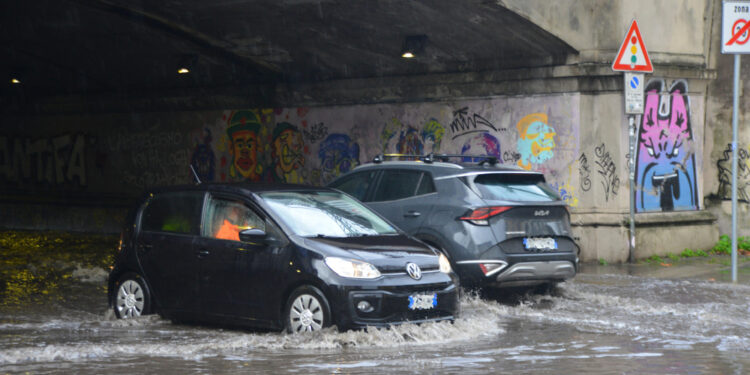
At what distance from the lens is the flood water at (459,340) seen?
24.8 feet

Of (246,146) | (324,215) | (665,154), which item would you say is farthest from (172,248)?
(246,146)

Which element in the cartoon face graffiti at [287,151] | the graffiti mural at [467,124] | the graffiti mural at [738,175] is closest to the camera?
the graffiti mural at [467,124]

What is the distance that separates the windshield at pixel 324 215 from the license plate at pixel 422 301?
1.03 meters

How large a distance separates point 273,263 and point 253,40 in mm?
10685

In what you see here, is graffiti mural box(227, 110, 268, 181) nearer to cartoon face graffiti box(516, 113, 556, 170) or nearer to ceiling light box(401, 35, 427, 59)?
ceiling light box(401, 35, 427, 59)

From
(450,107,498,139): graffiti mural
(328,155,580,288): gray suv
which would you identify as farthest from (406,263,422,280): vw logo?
(450,107,498,139): graffiti mural

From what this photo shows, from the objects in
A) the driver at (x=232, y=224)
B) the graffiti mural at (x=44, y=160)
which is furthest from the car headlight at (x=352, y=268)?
the graffiti mural at (x=44, y=160)

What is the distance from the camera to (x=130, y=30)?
769 inches

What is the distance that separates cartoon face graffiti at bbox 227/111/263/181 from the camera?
858 inches

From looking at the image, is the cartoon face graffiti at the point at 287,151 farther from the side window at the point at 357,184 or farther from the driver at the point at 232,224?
the driver at the point at 232,224

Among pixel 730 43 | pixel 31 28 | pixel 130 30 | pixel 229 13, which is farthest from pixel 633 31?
pixel 31 28

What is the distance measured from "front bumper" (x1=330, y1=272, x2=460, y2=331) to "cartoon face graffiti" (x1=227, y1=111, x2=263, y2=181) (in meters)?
13.1

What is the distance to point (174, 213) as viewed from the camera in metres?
10.2

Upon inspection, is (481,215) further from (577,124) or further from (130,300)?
(577,124)
